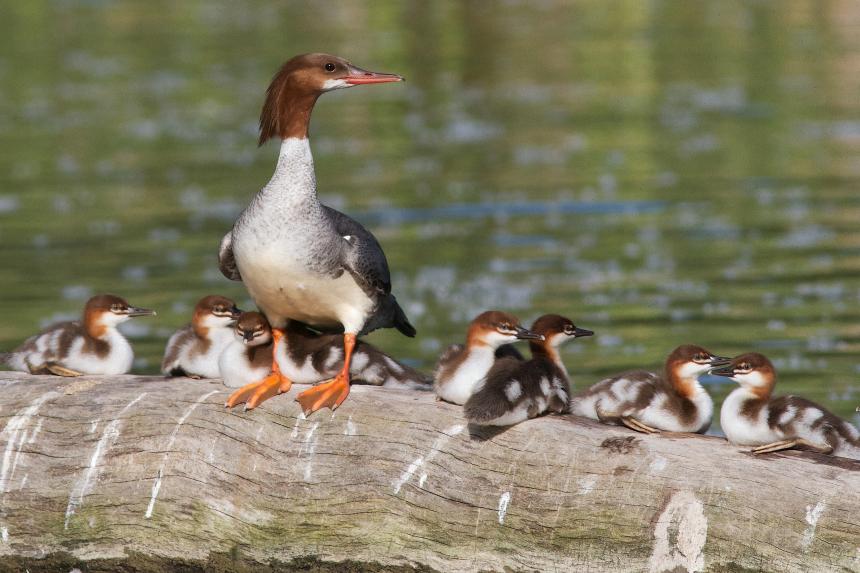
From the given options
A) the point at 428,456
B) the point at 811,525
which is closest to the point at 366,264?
the point at 428,456

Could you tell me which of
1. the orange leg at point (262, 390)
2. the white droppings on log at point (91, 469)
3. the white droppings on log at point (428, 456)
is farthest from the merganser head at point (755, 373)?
the white droppings on log at point (91, 469)

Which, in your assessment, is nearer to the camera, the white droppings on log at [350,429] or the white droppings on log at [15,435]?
the white droppings on log at [350,429]

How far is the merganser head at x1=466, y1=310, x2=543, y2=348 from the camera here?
656 centimetres

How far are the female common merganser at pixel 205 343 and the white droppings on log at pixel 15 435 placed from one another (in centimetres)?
80

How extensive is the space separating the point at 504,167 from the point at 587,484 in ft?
41.7

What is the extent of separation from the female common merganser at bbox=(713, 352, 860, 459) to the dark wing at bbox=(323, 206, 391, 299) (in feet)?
6.19

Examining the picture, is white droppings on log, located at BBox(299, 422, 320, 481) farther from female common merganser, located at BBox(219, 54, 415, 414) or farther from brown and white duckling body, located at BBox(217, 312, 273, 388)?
brown and white duckling body, located at BBox(217, 312, 273, 388)

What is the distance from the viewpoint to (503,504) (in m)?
5.73

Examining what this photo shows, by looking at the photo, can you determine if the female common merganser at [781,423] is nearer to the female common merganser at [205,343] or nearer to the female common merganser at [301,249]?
the female common merganser at [301,249]

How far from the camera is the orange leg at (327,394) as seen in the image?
633cm

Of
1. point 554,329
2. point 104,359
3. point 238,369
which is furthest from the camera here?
point 104,359

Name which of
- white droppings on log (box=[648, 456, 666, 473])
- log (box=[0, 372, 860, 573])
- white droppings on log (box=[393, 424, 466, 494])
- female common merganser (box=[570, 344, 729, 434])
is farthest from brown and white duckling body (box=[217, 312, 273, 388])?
white droppings on log (box=[648, 456, 666, 473])

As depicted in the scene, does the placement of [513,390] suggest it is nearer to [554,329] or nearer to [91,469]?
[554,329]

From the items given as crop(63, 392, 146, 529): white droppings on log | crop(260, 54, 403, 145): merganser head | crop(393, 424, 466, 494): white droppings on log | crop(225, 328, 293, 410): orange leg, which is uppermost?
crop(260, 54, 403, 145): merganser head
